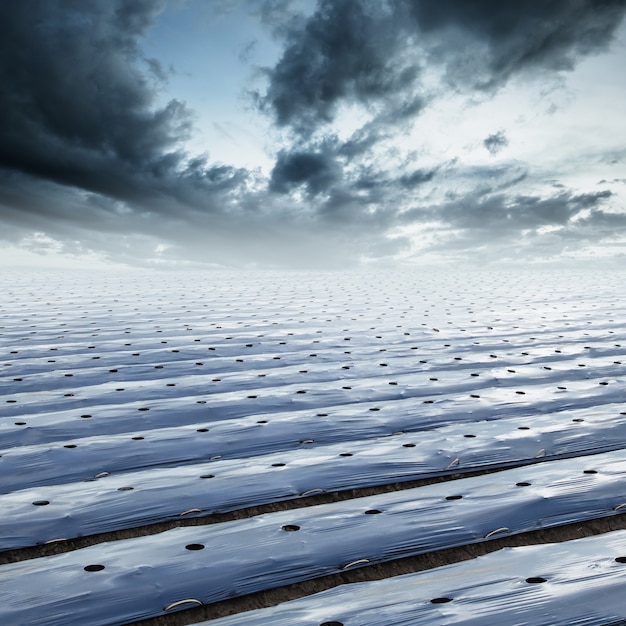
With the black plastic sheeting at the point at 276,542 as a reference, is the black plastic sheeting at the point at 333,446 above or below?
above

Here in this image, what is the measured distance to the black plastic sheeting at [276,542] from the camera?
7.35ft

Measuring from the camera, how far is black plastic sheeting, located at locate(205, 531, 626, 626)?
6.77 ft

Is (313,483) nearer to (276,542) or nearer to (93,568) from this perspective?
(276,542)

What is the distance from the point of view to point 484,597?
217 cm

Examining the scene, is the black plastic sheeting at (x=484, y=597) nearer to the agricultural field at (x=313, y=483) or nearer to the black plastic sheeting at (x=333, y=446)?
the agricultural field at (x=313, y=483)

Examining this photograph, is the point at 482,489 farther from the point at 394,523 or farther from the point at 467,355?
the point at 467,355

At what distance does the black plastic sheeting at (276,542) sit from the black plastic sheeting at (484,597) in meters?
0.23

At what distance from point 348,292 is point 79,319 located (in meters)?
7.85

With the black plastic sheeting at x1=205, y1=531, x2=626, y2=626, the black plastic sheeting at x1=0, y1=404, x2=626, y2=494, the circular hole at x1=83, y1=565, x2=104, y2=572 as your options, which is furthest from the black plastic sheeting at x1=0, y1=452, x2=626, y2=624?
the black plastic sheeting at x1=0, y1=404, x2=626, y2=494

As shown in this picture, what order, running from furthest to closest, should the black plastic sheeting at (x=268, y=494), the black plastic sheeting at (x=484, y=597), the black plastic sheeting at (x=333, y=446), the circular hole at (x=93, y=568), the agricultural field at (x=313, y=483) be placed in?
the black plastic sheeting at (x=333, y=446) → the black plastic sheeting at (x=268, y=494) → the circular hole at (x=93, y=568) → the agricultural field at (x=313, y=483) → the black plastic sheeting at (x=484, y=597)

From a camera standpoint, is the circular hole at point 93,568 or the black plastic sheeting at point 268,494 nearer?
the circular hole at point 93,568

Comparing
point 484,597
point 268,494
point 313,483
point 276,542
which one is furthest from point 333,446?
point 484,597

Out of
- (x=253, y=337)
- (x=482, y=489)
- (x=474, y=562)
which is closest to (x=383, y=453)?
(x=482, y=489)

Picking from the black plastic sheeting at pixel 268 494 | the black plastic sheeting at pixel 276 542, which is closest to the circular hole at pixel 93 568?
the black plastic sheeting at pixel 276 542
